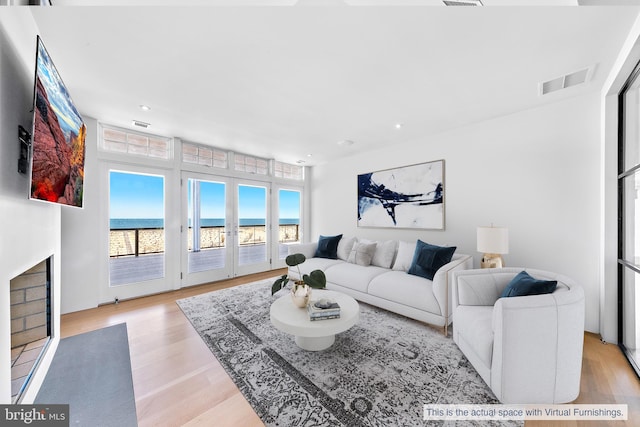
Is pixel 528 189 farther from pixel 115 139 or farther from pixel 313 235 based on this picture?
pixel 115 139

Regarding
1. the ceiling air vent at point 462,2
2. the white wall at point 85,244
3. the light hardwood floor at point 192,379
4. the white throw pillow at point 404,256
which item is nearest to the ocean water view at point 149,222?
the white wall at point 85,244

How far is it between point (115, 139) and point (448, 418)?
486cm

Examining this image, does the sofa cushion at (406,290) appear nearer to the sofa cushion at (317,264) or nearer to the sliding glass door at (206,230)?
the sofa cushion at (317,264)

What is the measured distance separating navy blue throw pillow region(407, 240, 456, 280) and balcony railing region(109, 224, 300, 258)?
327 centimetres

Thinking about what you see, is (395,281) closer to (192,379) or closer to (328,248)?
(328,248)

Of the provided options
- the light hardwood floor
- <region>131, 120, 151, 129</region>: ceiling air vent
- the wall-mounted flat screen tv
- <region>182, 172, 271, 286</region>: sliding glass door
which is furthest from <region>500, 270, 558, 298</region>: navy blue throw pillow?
<region>131, 120, 151, 129</region>: ceiling air vent

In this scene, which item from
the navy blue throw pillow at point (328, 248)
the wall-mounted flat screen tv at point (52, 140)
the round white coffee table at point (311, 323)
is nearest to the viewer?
the wall-mounted flat screen tv at point (52, 140)

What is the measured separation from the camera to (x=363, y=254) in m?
3.64

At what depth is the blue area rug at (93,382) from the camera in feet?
4.75

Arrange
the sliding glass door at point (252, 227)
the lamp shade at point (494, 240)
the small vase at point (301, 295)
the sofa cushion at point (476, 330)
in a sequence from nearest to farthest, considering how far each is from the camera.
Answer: the sofa cushion at point (476, 330)
the small vase at point (301, 295)
the lamp shade at point (494, 240)
the sliding glass door at point (252, 227)

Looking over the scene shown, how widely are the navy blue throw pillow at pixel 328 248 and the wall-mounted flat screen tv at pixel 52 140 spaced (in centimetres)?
324

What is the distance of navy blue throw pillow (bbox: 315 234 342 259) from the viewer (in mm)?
4199

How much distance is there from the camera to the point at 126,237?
3479 mm

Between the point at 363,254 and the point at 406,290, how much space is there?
1.05m
